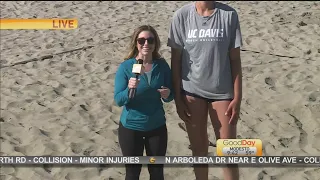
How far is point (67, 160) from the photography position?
3.78 m

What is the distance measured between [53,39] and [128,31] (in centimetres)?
140

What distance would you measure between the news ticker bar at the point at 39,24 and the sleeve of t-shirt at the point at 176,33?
6.14 metres

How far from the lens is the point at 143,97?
8.50 ft

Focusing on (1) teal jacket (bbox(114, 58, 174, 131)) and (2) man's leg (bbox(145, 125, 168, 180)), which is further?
(2) man's leg (bbox(145, 125, 168, 180))

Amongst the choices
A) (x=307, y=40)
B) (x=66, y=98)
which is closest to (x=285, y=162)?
(x=66, y=98)

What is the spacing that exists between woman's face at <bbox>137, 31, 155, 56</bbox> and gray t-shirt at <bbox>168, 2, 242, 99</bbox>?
0.41 ft

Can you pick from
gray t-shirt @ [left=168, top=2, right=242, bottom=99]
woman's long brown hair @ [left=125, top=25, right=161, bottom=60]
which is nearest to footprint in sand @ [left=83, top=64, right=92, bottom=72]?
woman's long brown hair @ [left=125, top=25, right=161, bottom=60]

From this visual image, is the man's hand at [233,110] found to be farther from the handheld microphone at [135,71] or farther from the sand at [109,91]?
the sand at [109,91]

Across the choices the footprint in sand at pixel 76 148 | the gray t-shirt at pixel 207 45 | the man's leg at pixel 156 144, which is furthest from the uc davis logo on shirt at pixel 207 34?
the footprint in sand at pixel 76 148

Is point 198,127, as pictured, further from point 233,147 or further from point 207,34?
point 207,34

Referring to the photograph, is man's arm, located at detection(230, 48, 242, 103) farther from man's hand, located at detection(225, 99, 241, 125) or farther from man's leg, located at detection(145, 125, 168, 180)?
man's leg, located at detection(145, 125, 168, 180)

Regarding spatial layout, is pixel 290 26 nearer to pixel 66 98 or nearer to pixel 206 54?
pixel 66 98

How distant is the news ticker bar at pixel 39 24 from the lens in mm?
8602

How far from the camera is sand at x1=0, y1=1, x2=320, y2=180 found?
160 inches
